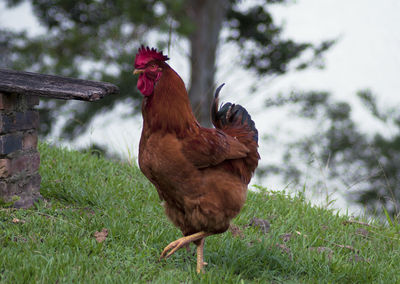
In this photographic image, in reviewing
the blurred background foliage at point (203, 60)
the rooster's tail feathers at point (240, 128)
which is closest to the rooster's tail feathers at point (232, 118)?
the rooster's tail feathers at point (240, 128)

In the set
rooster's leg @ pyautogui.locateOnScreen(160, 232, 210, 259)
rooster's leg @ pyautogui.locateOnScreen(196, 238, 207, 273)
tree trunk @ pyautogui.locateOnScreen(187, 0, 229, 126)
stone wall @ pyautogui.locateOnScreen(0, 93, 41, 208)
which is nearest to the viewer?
rooster's leg @ pyautogui.locateOnScreen(160, 232, 210, 259)

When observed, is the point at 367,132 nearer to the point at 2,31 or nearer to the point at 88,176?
the point at 88,176

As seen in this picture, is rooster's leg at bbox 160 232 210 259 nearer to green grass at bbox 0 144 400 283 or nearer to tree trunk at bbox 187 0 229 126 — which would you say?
green grass at bbox 0 144 400 283

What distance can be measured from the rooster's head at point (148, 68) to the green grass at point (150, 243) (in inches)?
58.9

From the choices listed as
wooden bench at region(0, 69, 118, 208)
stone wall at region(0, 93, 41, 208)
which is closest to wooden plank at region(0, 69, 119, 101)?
wooden bench at region(0, 69, 118, 208)

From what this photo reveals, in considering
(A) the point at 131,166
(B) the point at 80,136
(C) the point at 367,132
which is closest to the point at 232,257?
(A) the point at 131,166

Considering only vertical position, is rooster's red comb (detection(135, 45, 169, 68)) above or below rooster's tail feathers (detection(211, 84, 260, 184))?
above

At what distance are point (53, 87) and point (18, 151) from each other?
34.3 inches

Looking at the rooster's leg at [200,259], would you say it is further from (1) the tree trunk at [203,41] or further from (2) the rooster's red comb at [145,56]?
(1) the tree trunk at [203,41]

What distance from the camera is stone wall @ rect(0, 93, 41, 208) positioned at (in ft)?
16.0

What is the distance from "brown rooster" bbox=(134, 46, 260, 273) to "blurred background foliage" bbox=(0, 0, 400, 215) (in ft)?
21.2

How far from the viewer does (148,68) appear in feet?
12.2

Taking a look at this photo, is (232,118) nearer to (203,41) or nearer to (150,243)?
(150,243)

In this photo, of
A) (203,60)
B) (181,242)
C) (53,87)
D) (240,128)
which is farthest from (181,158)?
(203,60)
